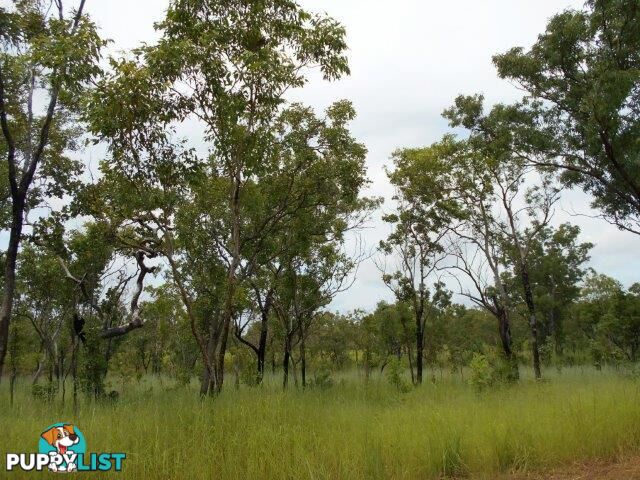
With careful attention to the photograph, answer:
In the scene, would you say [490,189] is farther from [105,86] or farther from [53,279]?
[53,279]

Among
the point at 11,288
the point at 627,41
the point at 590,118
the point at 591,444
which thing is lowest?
the point at 591,444

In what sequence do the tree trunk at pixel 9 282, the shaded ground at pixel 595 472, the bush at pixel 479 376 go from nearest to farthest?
the shaded ground at pixel 595 472
the tree trunk at pixel 9 282
the bush at pixel 479 376

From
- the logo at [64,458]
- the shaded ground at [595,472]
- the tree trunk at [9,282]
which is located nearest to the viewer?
the logo at [64,458]

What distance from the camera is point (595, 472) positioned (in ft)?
18.9

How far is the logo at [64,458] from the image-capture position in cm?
510

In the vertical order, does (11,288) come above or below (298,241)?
below

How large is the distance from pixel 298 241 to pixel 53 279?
28.2ft

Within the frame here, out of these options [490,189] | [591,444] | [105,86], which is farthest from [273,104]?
[490,189]

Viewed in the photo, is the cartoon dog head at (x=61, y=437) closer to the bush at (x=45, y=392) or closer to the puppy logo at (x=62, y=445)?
the puppy logo at (x=62, y=445)

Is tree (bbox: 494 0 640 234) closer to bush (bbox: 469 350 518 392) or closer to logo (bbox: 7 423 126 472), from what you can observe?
bush (bbox: 469 350 518 392)

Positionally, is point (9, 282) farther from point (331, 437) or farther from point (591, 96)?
point (591, 96)

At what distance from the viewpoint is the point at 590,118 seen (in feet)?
33.9

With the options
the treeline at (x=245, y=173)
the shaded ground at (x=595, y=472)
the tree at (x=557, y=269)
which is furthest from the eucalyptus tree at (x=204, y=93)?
the tree at (x=557, y=269)

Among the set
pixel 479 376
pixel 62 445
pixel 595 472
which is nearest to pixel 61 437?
pixel 62 445
